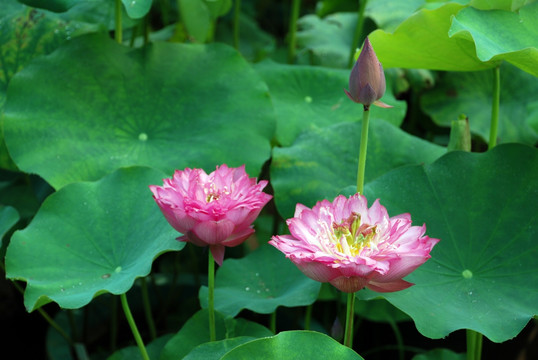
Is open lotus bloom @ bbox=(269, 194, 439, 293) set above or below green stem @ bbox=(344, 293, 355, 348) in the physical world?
above

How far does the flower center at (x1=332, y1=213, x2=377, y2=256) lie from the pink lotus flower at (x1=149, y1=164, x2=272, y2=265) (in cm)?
12

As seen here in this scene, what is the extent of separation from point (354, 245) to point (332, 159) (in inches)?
16.9

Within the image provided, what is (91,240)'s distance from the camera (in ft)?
3.35

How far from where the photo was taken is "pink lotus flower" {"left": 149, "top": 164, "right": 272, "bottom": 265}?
809 mm

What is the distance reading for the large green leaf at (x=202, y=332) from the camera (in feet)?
3.21

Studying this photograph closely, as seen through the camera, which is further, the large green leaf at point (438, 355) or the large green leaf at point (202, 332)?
the large green leaf at point (438, 355)

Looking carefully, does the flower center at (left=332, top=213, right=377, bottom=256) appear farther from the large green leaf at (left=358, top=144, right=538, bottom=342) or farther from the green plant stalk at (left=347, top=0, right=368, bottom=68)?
the green plant stalk at (left=347, top=0, right=368, bottom=68)

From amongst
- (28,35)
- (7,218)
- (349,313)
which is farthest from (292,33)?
(349,313)

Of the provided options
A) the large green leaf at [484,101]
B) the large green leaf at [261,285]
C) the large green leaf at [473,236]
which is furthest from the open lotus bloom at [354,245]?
the large green leaf at [484,101]

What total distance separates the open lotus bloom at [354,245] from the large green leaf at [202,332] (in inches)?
9.9

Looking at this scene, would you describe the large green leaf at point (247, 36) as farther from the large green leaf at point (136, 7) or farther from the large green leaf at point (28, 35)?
the large green leaf at point (136, 7)

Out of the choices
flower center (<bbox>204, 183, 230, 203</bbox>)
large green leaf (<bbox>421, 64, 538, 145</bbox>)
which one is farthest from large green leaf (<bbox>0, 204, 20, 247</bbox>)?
large green leaf (<bbox>421, 64, 538, 145</bbox>)

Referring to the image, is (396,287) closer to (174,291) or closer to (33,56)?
(174,291)

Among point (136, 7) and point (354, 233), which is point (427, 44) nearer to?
point (354, 233)
